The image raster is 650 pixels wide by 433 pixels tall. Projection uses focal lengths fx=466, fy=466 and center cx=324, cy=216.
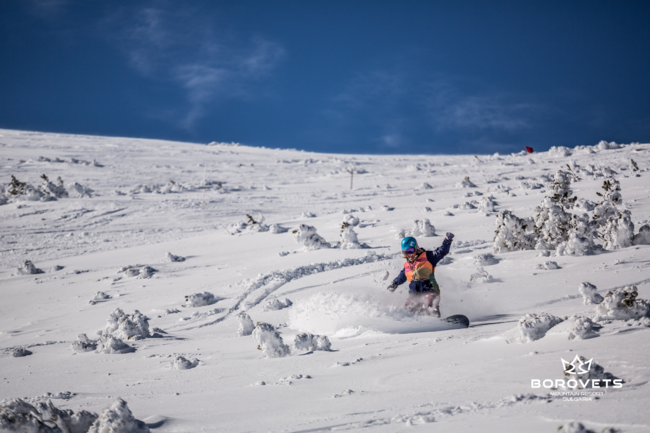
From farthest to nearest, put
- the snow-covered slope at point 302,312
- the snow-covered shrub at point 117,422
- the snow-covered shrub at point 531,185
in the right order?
1. the snow-covered shrub at point 531,185
2. the snow-covered slope at point 302,312
3. the snow-covered shrub at point 117,422

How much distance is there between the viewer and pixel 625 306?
3.60 meters

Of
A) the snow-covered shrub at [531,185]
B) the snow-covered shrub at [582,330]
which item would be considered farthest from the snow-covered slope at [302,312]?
the snow-covered shrub at [531,185]

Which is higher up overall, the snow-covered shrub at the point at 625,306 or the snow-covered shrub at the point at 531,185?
the snow-covered shrub at the point at 531,185

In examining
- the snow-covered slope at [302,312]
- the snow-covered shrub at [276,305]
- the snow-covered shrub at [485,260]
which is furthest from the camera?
the snow-covered shrub at [485,260]

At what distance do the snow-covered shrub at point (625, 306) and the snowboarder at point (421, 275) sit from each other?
2472 mm

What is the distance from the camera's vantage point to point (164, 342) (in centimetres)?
566

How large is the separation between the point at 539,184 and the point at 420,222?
296 inches

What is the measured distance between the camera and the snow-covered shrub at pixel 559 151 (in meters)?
23.7

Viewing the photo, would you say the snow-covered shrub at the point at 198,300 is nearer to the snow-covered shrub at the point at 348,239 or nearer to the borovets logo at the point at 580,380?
the snow-covered shrub at the point at 348,239

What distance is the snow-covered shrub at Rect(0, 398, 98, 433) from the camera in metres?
2.39

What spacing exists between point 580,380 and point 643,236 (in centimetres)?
667

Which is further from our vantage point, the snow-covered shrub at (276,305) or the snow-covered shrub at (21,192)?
the snow-covered shrub at (21,192)

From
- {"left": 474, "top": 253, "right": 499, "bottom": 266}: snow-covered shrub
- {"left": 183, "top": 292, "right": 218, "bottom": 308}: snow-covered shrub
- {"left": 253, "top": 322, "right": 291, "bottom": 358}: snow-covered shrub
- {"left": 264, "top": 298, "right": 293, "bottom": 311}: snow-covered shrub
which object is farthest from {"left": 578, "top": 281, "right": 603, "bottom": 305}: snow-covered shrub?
{"left": 183, "top": 292, "right": 218, "bottom": 308}: snow-covered shrub

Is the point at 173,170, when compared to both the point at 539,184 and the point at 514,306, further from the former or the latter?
the point at 514,306
